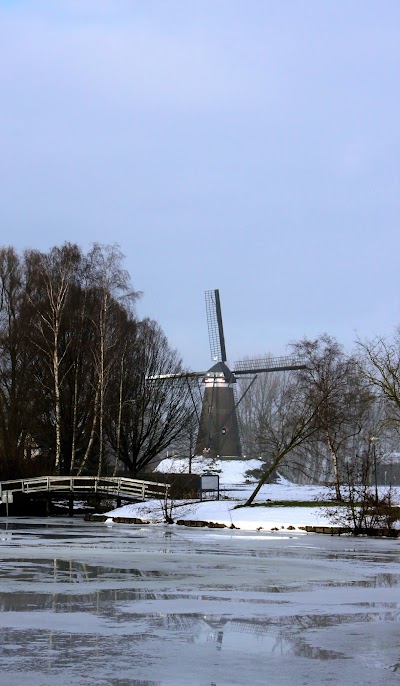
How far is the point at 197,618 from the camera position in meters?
11.1

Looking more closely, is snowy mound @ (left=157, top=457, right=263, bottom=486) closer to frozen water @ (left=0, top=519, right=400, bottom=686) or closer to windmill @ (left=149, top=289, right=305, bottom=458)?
windmill @ (left=149, top=289, right=305, bottom=458)

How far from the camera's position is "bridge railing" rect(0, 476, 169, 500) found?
4394 cm

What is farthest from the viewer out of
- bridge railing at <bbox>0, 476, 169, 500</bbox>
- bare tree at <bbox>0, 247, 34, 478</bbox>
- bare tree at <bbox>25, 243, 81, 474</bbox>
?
bare tree at <bbox>0, 247, 34, 478</bbox>

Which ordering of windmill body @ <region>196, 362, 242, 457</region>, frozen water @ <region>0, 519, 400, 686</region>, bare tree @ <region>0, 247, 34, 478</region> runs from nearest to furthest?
frozen water @ <region>0, 519, 400, 686</region> → bare tree @ <region>0, 247, 34, 478</region> → windmill body @ <region>196, 362, 242, 457</region>

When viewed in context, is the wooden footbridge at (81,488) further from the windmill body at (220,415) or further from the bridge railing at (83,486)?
the windmill body at (220,415)

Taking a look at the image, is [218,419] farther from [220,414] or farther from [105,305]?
[105,305]

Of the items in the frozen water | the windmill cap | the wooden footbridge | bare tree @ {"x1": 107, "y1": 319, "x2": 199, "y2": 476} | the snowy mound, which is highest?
the windmill cap

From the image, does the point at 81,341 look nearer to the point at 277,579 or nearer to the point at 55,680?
the point at 277,579

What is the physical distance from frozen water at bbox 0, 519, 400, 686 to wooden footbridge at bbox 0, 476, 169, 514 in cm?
2274

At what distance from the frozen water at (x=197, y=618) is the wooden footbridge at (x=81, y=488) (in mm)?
22736

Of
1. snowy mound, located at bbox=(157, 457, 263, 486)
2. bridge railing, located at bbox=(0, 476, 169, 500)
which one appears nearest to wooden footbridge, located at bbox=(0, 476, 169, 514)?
bridge railing, located at bbox=(0, 476, 169, 500)

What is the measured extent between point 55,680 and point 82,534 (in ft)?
68.9

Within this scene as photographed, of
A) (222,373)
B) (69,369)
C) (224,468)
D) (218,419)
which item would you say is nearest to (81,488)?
(69,369)

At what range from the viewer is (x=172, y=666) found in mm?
8391
